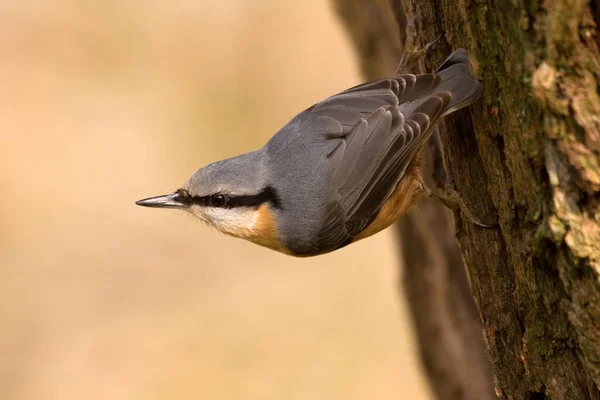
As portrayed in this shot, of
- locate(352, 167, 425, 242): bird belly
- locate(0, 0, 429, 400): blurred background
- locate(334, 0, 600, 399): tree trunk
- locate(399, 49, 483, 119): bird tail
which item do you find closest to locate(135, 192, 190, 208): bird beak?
locate(352, 167, 425, 242): bird belly

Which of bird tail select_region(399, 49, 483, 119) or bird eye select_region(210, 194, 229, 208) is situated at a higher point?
bird tail select_region(399, 49, 483, 119)

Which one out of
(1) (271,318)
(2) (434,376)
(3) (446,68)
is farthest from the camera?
(1) (271,318)

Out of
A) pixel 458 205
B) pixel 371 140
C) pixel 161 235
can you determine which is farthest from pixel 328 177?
pixel 161 235

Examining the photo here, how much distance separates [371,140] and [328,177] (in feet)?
0.80

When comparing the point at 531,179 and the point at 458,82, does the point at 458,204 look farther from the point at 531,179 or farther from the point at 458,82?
the point at 531,179

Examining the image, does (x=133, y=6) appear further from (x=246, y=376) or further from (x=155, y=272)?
(x=246, y=376)

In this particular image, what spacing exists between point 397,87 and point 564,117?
1.26 metres

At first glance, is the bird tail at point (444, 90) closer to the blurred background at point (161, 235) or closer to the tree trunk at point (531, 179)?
the tree trunk at point (531, 179)

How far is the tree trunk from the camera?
2.05 meters

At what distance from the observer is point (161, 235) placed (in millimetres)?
7219

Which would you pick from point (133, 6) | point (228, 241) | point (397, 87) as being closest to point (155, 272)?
point (228, 241)

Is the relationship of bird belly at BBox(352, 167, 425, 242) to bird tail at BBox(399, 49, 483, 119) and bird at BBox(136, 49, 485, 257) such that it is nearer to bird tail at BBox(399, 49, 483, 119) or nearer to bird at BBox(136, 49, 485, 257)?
bird at BBox(136, 49, 485, 257)

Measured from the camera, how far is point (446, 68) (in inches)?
117

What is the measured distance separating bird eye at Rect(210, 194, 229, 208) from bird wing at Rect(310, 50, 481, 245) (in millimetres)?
450
